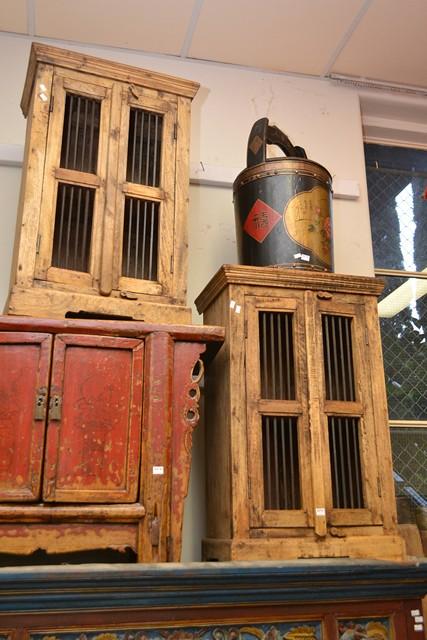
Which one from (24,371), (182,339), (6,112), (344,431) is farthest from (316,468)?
(6,112)

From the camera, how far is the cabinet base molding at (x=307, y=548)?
6.84 ft

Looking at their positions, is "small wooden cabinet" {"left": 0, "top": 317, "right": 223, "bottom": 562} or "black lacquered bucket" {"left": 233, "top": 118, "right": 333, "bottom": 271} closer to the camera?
"small wooden cabinet" {"left": 0, "top": 317, "right": 223, "bottom": 562}

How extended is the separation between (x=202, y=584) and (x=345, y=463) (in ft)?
2.77

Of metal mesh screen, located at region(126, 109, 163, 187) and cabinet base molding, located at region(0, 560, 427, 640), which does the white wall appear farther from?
cabinet base molding, located at region(0, 560, 427, 640)

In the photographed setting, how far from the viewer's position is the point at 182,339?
2.15 meters

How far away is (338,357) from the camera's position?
2436 mm

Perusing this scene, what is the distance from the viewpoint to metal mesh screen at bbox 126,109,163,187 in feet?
8.02

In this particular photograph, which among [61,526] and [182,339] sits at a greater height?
[182,339]

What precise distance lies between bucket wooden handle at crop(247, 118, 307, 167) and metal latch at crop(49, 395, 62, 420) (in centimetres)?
125

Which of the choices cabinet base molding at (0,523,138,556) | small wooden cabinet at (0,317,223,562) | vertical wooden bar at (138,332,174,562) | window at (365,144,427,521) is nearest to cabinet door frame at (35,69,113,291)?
small wooden cabinet at (0,317,223,562)

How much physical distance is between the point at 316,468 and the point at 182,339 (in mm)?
635

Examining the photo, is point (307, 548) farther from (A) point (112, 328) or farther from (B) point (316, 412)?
(A) point (112, 328)

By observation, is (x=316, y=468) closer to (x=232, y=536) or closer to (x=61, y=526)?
(x=232, y=536)

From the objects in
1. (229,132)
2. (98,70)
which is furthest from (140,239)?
(229,132)
